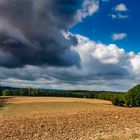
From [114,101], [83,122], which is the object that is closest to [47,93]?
[114,101]

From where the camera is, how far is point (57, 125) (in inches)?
971

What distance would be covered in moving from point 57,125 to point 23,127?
9.23 ft

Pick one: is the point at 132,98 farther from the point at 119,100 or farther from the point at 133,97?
the point at 119,100

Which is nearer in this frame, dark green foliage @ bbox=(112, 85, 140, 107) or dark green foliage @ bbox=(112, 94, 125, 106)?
dark green foliage @ bbox=(112, 85, 140, 107)

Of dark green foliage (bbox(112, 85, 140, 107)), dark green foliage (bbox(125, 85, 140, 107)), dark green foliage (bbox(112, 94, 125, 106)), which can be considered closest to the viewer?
dark green foliage (bbox(125, 85, 140, 107))

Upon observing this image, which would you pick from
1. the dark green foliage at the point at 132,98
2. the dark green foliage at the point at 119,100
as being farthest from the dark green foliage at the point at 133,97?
the dark green foliage at the point at 119,100

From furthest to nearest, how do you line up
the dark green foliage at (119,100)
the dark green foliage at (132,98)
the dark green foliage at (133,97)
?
the dark green foliage at (119,100) → the dark green foliage at (132,98) → the dark green foliage at (133,97)

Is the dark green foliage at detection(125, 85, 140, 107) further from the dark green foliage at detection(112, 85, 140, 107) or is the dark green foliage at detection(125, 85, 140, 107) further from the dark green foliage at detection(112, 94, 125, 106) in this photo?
the dark green foliage at detection(112, 94, 125, 106)

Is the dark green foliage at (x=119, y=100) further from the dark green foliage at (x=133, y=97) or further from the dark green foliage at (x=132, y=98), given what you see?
the dark green foliage at (x=133, y=97)

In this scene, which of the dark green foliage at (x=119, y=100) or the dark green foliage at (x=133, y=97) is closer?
the dark green foliage at (x=133, y=97)

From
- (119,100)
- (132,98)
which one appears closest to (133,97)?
(132,98)

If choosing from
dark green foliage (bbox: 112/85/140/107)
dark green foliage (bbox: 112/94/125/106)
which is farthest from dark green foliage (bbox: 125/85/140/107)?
dark green foliage (bbox: 112/94/125/106)

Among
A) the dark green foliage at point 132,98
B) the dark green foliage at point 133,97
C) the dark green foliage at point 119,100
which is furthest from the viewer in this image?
the dark green foliage at point 119,100

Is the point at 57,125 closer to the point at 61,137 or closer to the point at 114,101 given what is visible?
the point at 61,137
